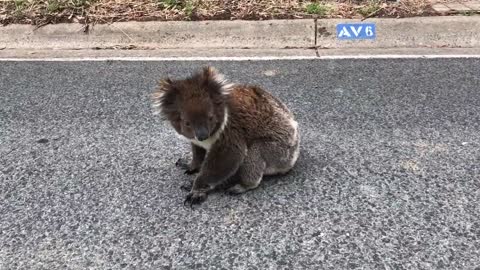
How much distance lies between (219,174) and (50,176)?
50.5 inches

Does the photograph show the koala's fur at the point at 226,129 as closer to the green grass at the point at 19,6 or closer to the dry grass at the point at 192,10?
the dry grass at the point at 192,10

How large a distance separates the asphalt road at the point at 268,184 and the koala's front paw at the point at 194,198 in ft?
0.17

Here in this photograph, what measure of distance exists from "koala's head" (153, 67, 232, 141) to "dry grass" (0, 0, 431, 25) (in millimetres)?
3775

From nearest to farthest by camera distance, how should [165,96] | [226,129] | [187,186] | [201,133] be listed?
[201,133] → [165,96] → [226,129] → [187,186]

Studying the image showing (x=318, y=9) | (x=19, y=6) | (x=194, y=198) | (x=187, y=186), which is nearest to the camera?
(x=194, y=198)

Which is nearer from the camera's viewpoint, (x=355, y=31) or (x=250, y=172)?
(x=250, y=172)

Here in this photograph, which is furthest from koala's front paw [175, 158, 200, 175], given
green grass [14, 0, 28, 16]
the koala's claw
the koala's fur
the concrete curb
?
green grass [14, 0, 28, 16]

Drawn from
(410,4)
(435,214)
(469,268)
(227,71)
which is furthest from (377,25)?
(469,268)

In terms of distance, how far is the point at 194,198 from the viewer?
3.31 m

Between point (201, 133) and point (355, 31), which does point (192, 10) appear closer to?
point (355, 31)

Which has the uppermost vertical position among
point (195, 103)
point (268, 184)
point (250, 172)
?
point (195, 103)

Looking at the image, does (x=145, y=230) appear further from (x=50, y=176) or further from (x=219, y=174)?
(x=50, y=176)

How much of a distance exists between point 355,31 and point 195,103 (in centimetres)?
398

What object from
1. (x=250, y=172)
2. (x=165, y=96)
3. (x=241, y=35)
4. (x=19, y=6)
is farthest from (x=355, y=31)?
(x=19, y=6)
